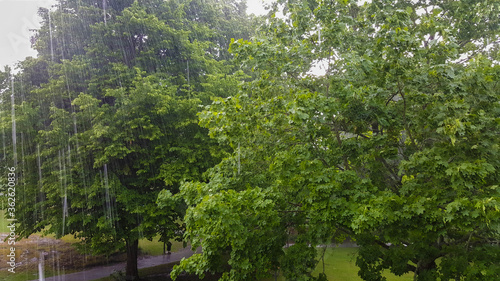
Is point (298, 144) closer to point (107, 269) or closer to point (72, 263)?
point (107, 269)

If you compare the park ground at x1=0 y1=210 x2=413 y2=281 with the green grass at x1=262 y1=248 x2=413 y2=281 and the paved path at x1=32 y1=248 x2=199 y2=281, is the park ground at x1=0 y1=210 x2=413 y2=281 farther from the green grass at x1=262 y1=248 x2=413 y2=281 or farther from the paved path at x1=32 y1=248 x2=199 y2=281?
the paved path at x1=32 y1=248 x2=199 y2=281

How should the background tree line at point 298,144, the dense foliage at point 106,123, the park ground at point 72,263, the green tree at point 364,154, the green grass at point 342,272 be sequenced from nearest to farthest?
the green tree at point 364,154 < the background tree line at point 298,144 < the dense foliage at point 106,123 < the green grass at point 342,272 < the park ground at point 72,263

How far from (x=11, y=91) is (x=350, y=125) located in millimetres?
12361

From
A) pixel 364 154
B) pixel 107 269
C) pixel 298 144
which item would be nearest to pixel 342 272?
pixel 298 144

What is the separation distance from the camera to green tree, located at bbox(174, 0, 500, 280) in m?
4.21

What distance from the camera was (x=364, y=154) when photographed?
5.57 m

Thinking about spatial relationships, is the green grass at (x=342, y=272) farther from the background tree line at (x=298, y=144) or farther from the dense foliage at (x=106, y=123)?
the background tree line at (x=298, y=144)

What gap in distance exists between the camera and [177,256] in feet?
65.8

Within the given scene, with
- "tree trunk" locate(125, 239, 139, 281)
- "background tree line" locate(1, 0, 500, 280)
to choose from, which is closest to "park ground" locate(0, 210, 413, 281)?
"tree trunk" locate(125, 239, 139, 281)

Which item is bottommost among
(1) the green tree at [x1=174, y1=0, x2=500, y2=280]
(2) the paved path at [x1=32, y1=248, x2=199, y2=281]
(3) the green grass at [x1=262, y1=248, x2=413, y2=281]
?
(3) the green grass at [x1=262, y1=248, x2=413, y2=281]

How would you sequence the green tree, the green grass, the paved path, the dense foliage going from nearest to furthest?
1. the green tree
2. the dense foliage
3. the green grass
4. the paved path

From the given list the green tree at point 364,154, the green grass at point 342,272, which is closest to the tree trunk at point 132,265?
the green grass at point 342,272

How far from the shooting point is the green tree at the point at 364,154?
13.8ft

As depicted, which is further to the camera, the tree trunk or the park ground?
the park ground
